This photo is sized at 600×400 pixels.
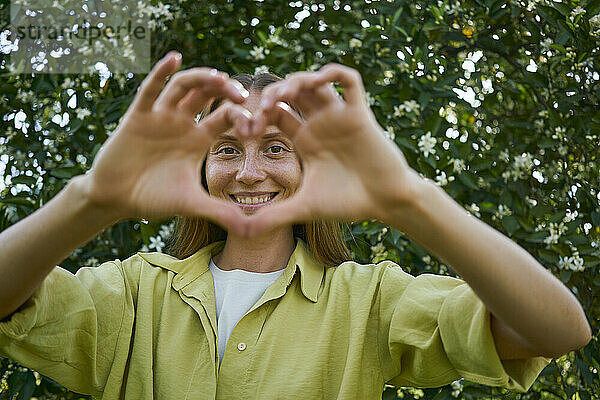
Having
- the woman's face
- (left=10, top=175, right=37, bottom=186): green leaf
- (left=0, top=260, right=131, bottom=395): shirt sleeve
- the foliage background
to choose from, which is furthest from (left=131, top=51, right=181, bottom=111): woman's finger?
(left=10, top=175, right=37, bottom=186): green leaf

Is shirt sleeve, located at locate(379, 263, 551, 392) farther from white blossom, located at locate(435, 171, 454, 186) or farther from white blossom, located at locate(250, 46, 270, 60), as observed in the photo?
white blossom, located at locate(250, 46, 270, 60)

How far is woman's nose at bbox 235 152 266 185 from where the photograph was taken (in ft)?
5.63

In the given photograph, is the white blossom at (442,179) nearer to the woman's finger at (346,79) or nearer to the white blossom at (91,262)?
the white blossom at (91,262)

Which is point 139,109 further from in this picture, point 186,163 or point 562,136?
point 562,136

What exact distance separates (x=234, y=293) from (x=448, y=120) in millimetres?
1286

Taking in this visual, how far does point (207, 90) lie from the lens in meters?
1.14

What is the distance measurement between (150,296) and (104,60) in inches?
58.0

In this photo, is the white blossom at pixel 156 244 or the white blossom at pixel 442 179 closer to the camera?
the white blossom at pixel 442 179

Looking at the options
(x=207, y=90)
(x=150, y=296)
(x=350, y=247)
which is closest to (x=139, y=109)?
(x=207, y=90)

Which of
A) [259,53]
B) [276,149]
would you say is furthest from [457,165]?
[276,149]

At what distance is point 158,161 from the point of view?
1.14m

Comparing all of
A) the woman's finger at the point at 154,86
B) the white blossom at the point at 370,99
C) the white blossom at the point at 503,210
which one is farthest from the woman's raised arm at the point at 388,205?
the white blossom at the point at 370,99

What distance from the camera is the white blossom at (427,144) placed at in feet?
8.40

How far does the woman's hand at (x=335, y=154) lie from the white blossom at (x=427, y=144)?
144 centimetres
